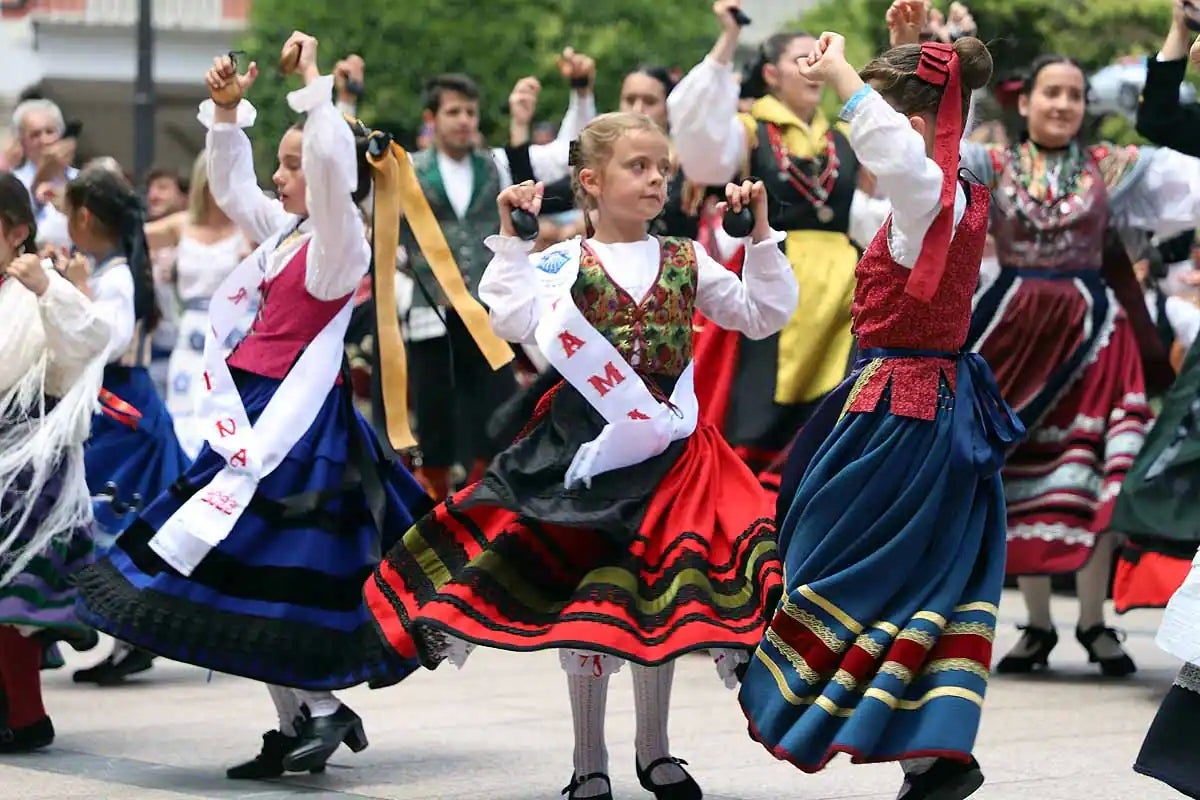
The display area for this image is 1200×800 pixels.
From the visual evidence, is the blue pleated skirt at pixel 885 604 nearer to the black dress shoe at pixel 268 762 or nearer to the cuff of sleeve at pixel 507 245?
the cuff of sleeve at pixel 507 245

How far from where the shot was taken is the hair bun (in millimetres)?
4496

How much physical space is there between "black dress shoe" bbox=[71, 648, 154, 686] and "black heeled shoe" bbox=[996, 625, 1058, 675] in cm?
270

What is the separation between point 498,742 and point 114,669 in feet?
6.08

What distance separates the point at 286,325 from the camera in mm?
5613

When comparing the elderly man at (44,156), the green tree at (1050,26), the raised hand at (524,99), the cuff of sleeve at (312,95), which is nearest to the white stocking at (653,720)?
the cuff of sleeve at (312,95)

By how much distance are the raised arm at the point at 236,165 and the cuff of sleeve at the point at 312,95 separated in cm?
39

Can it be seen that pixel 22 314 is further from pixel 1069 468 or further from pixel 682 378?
pixel 1069 468

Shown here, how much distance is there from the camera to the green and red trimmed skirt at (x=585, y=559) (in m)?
4.73

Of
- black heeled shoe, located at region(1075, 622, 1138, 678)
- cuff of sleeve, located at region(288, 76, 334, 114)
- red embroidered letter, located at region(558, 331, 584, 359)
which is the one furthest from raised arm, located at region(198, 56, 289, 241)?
black heeled shoe, located at region(1075, 622, 1138, 678)

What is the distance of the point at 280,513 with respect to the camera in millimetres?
5488

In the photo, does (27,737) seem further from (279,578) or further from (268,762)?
(279,578)

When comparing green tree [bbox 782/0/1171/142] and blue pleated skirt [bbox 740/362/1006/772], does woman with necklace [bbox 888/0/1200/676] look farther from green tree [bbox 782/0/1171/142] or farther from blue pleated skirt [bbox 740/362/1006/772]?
green tree [bbox 782/0/1171/142]

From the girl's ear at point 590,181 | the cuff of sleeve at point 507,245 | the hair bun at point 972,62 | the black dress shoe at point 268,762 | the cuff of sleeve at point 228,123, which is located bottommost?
the black dress shoe at point 268,762

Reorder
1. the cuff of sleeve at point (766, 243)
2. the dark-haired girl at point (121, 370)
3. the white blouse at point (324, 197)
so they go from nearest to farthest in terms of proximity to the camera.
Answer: the cuff of sleeve at point (766, 243), the white blouse at point (324, 197), the dark-haired girl at point (121, 370)
